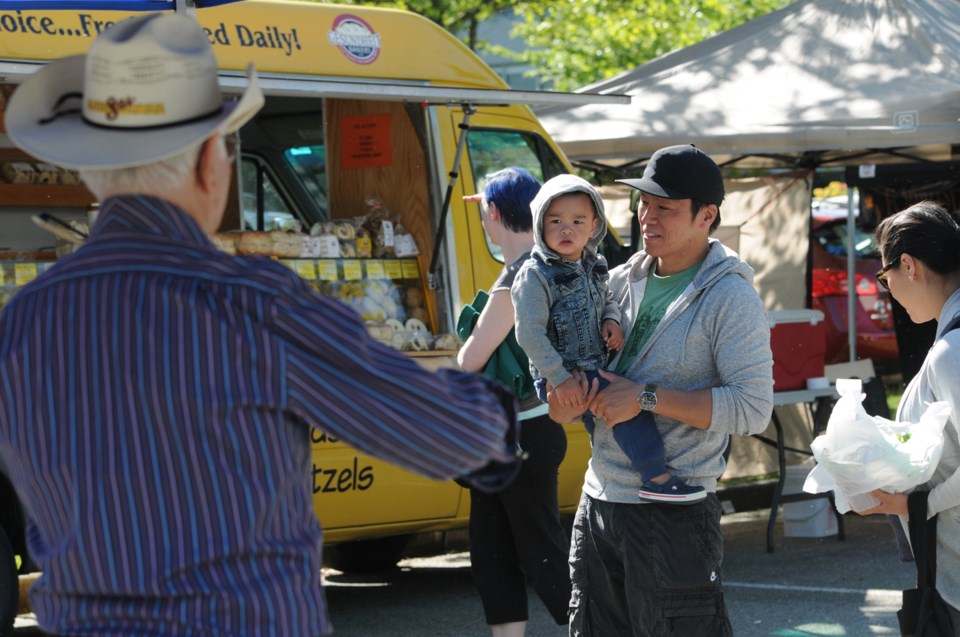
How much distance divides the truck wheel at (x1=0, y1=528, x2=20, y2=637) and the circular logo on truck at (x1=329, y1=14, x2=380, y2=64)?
2678mm

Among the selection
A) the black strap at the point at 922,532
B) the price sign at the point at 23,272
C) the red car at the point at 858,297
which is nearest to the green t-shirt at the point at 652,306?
the black strap at the point at 922,532

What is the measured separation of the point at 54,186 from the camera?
6.69 m

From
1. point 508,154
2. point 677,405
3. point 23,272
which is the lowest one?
point 677,405

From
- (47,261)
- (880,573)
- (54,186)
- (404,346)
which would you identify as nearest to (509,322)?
(404,346)

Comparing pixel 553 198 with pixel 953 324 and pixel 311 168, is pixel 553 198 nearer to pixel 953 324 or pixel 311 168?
pixel 953 324

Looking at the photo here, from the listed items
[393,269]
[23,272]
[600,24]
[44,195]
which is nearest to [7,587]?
[23,272]

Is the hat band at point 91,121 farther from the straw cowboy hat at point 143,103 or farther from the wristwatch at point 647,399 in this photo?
the wristwatch at point 647,399

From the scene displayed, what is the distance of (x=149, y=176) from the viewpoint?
6.40 feet

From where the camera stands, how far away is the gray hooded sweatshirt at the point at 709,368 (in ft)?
11.4

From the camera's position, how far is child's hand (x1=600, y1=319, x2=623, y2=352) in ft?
12.2

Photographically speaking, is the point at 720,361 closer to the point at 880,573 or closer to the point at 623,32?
the point at 880,573

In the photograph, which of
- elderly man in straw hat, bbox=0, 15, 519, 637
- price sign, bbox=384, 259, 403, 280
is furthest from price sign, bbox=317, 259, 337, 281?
elderly man in straw hat, bbox=0, 15, 519, 637

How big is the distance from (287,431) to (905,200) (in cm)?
829

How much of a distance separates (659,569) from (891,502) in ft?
2.10
